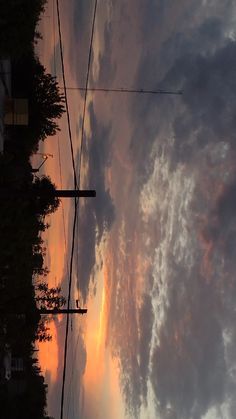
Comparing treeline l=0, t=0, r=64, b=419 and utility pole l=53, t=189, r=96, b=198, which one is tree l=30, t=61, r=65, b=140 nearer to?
treeline l=0, t=0, r=64, b=419

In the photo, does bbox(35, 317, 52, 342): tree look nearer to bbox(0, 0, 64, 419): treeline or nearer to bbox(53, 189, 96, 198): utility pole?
bbox(0, 0, 64, 419): treeline

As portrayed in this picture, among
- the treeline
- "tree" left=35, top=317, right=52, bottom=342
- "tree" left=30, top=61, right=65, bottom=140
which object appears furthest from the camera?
"tree" left=30, top=61, right=65, bottom=140

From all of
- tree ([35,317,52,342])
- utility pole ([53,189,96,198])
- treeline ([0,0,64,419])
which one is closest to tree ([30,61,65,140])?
treeline ([0,0,64,419])

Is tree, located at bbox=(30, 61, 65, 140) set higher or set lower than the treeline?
higher

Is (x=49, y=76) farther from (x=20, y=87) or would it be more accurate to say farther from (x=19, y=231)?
(x=19, y=231)

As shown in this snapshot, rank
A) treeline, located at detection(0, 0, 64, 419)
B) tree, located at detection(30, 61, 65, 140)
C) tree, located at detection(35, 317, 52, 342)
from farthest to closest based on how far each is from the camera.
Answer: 1. tree, located at detection(30, 61, 65, 140)
2. tree, located at detection(35, 317, 52, 342)
3. treeline, located at detection(0, 0, 64, 419)

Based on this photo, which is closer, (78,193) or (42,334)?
(78,193)

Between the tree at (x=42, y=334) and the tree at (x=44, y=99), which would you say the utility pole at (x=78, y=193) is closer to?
the tree at (x=42, y=334)

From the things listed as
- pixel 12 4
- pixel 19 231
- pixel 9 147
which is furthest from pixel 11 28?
pixel 9 147

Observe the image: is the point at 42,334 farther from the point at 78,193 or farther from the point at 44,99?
the point at 44,99

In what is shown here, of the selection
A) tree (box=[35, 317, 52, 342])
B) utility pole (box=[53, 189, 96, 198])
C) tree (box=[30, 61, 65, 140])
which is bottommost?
tree (box=[35, 317, 52, 342])

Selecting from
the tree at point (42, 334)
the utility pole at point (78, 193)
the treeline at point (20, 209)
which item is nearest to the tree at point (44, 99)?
the treeline at point (20, 209)

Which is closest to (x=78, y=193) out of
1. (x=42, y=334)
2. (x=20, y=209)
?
(x=20, y=209)

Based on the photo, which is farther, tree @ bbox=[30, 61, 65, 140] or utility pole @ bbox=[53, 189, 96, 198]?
tree @ bbox=[30, 61, 65, 140]
